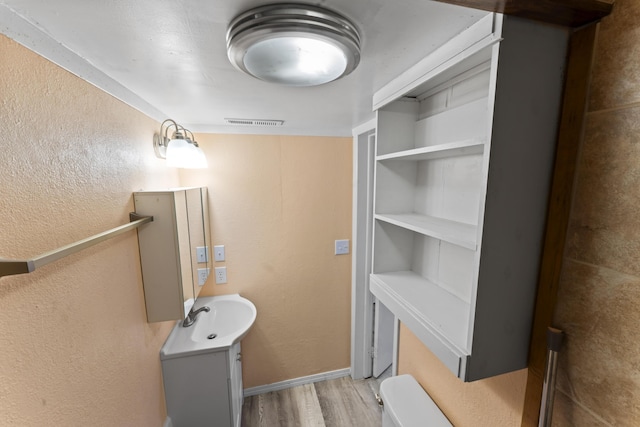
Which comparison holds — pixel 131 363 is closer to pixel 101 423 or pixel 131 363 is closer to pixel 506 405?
pixel 101 423

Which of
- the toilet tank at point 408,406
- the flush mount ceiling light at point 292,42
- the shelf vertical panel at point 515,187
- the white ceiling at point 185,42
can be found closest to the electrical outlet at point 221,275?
the white ceiling at point 185,42

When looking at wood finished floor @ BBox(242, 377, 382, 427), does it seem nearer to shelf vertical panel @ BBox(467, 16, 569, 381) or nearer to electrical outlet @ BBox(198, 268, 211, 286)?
electrical outlet @ BBox(198, 268, 211, 286)

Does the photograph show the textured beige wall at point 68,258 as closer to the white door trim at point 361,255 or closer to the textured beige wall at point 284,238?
the textured beige wall at point 284,238

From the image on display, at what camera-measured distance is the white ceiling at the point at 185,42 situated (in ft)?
1.82

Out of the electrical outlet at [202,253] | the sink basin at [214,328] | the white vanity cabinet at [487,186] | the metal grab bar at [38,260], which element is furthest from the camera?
the electrical outlet at [202,253]

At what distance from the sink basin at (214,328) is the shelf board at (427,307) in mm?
1009

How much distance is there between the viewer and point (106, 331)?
35.6 inches

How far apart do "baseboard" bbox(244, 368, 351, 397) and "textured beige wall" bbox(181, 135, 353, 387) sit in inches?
1.5

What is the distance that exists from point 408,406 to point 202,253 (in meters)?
1.43

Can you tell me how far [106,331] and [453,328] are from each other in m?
1.17

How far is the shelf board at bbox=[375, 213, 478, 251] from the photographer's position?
701 mm

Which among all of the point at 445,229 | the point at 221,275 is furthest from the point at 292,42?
the point at 221,275

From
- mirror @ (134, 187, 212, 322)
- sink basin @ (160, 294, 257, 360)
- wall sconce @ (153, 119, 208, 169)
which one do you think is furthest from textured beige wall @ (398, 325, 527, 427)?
wall sconce @ (153, 119, 208, 169)

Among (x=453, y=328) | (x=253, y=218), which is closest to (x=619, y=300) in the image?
(x=453, y=328)
